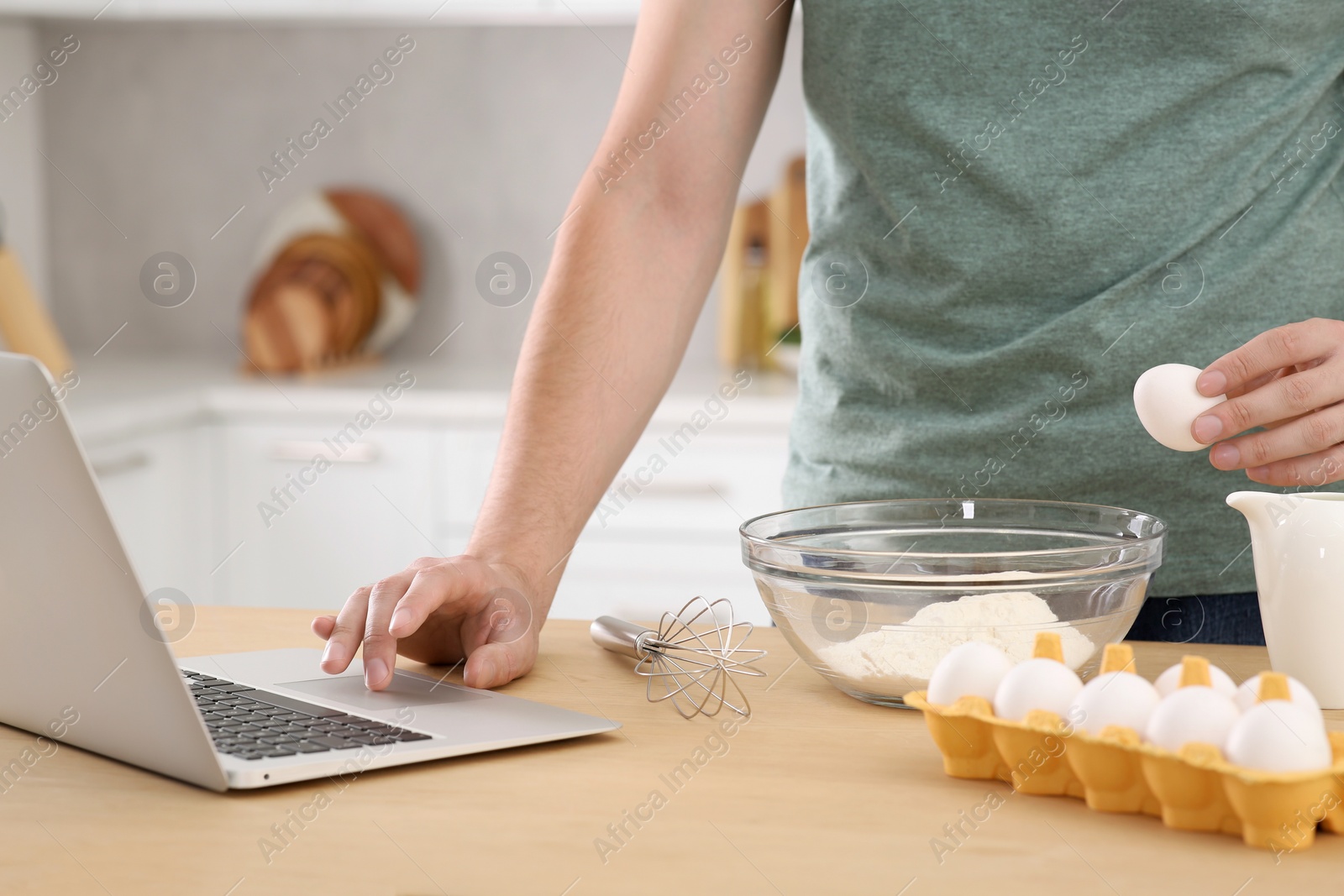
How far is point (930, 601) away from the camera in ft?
2.35

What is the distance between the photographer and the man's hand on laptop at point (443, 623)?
0.77 metres

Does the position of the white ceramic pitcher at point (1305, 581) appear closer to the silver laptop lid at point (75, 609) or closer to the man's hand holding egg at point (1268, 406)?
the man's hand holding egg at point (1268, 406)

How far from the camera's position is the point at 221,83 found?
2896mm

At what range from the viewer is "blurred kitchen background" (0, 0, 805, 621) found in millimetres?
2260

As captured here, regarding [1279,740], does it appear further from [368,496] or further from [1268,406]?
[368,496]

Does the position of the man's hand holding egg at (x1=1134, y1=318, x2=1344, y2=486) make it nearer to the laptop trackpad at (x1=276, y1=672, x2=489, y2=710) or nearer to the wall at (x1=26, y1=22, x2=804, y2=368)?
the laptop trackpad at (x1=276, y1=672, x2=489, y2=710)

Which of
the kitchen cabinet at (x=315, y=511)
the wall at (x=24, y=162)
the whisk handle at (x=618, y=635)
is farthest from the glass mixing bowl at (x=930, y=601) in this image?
the wall at (x=24, y=162)

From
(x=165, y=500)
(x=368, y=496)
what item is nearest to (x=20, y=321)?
(x=165, y=500)

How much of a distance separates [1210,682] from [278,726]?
1.44ft

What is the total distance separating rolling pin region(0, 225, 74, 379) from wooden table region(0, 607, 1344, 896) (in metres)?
1.98

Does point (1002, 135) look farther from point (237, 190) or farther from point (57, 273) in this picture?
point (57, 273)

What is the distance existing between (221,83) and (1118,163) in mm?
2330

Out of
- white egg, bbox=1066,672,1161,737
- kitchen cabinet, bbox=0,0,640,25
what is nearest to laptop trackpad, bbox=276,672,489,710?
white egg, bbox=1066,672,1161,737

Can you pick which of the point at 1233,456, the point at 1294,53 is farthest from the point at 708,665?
the point at 1294,53
